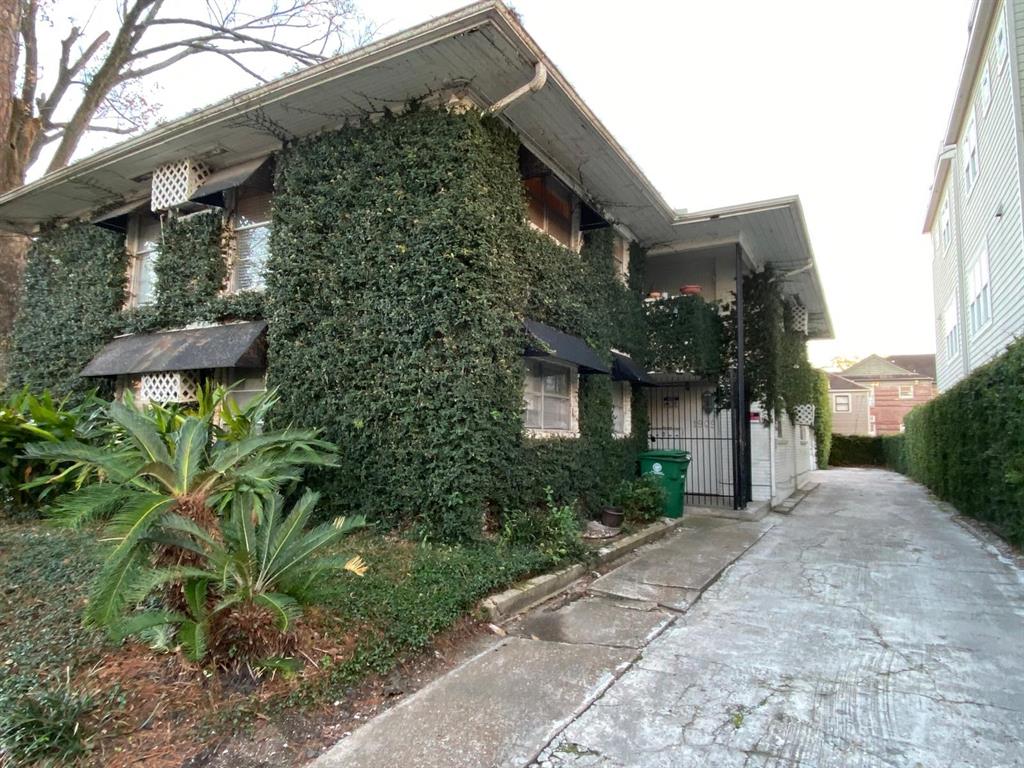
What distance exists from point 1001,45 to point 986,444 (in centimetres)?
630

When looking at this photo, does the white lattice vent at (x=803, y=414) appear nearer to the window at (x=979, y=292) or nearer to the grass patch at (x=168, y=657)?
the window at (x=979, y=292)

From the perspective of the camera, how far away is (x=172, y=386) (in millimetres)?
7312

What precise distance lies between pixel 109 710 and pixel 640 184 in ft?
24.6

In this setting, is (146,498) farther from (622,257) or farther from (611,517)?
(622,257)

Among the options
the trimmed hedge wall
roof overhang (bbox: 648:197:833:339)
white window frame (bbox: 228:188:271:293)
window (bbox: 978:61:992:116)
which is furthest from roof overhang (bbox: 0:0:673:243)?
window (bbox: 978:61:992:116)

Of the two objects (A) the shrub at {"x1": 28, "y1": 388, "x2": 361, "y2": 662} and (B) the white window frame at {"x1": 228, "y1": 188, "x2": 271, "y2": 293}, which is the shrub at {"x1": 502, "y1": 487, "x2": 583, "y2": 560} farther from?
(B) the white window frame at {"x1": 228, "y1": 188, "x2": 271, "y2": 293}

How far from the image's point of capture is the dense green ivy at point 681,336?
9984mm

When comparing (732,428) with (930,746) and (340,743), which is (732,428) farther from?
(340,743)

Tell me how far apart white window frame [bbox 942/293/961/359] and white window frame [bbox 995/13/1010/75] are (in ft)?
21.1

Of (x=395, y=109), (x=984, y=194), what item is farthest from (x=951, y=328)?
(x=395, y=109)

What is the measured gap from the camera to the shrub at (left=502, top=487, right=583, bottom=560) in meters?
5.89

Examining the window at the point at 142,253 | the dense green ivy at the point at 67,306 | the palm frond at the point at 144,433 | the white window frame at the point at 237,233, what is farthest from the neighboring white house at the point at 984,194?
the dense green ivy at the point at 67,306

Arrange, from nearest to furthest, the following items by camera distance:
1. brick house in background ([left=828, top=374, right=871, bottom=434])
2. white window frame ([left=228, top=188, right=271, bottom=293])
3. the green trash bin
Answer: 1. white window frame ([left=228, top=188, right=271, bottom=293])
2. the green trash bin
3. brick house in background ([left=828, top=374, right=871, bottom=434])

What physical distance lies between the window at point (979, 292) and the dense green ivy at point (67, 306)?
47.9 feet
